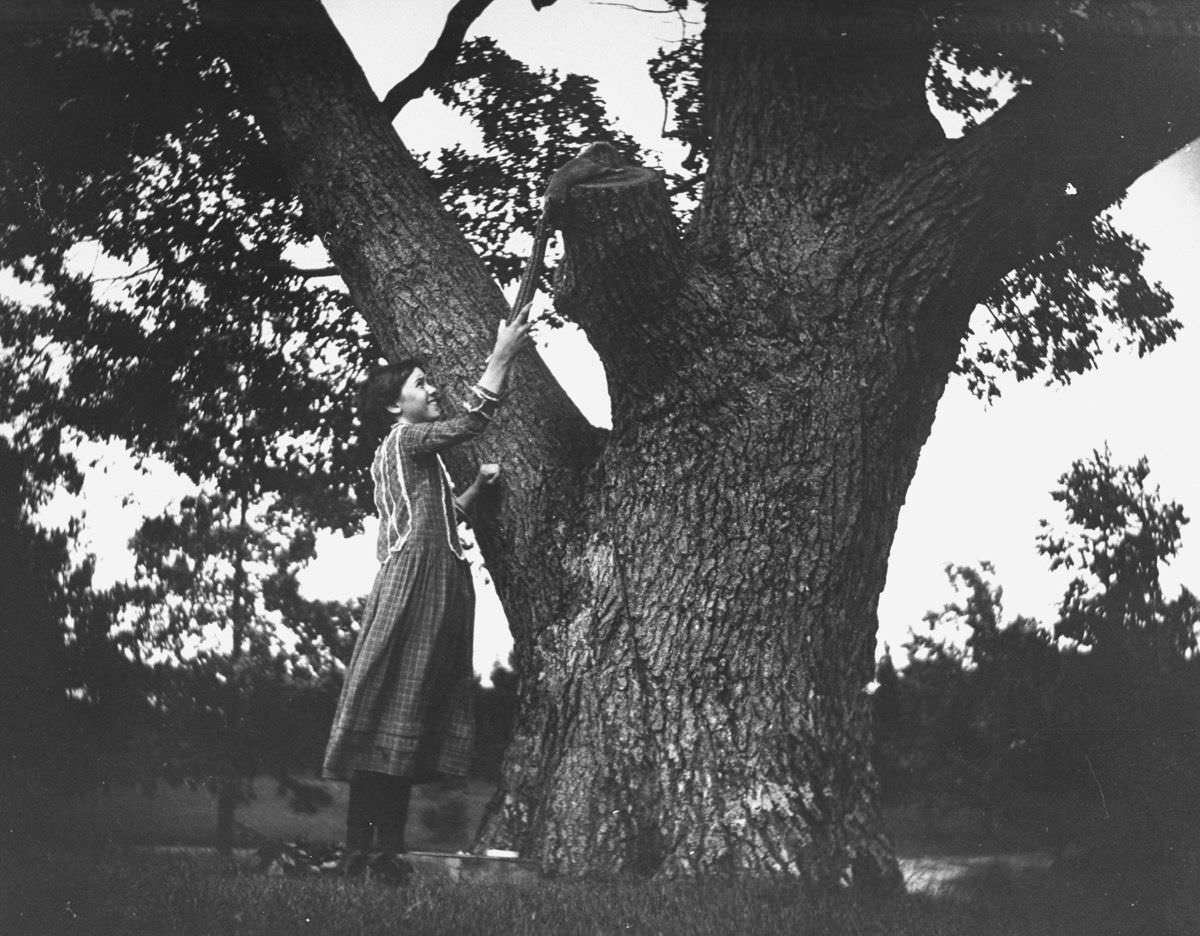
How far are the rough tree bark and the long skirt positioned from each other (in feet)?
0.85

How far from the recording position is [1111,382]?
5480mm

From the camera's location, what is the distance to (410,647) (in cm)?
395

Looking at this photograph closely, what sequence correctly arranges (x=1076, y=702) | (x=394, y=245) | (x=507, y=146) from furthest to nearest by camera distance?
1. (x=507, y=146)
2. (x=1076, y=702)
3. (x=394, y=245)

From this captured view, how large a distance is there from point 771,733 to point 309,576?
209cm

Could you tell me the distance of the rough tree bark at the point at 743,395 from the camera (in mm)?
3852

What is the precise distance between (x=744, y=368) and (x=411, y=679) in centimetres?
165

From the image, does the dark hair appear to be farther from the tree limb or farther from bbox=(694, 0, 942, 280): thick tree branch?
the tree limb

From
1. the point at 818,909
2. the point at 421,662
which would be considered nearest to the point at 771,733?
the point at 818,909

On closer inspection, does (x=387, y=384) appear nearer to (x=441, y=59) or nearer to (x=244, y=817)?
(x=244, y=817)

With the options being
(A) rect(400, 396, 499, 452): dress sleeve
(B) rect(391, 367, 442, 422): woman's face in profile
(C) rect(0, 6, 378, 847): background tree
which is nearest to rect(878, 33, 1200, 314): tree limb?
(A) rect(400, 396, 499, 452): dress sleeve

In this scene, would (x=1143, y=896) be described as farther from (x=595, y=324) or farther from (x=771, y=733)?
(x=595, y=324)

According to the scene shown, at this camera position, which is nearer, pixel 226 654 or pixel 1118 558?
pixel 226 654

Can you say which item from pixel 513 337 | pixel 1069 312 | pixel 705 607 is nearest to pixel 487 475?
pixel 513 337

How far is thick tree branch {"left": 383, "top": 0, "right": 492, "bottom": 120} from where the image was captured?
538 cm
